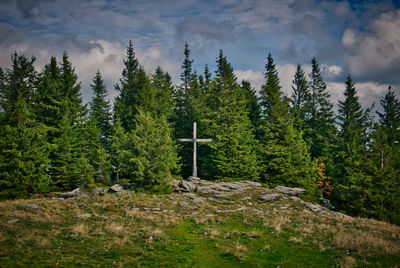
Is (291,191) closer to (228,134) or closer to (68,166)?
(228,134)

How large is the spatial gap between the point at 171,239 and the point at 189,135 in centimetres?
2718

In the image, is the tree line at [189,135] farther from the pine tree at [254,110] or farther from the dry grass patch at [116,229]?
the dry grass patch at [116,229]

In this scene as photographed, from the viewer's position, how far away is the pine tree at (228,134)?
3117 cm

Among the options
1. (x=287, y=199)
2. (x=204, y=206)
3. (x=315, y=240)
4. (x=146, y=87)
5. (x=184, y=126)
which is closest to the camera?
(x=315, y=240)

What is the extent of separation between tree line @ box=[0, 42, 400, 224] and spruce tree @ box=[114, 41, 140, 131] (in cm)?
27

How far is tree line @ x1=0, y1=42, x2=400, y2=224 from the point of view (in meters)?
24.3

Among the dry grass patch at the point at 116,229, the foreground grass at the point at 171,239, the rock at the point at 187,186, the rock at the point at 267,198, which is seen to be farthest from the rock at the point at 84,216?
the rock at the point at 267,198

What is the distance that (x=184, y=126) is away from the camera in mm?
40000

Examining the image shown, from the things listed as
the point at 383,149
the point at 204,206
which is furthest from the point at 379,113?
the point at 204,206

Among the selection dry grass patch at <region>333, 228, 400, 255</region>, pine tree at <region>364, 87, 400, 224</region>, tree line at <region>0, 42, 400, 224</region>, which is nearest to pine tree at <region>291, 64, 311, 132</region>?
tree line at <region>0, 42, 400, 224</region>

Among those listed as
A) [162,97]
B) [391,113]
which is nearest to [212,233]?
[162,97]

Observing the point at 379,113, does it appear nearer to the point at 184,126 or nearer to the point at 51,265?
the point at 184,126

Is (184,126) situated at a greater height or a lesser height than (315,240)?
greater

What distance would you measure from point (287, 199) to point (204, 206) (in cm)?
998
